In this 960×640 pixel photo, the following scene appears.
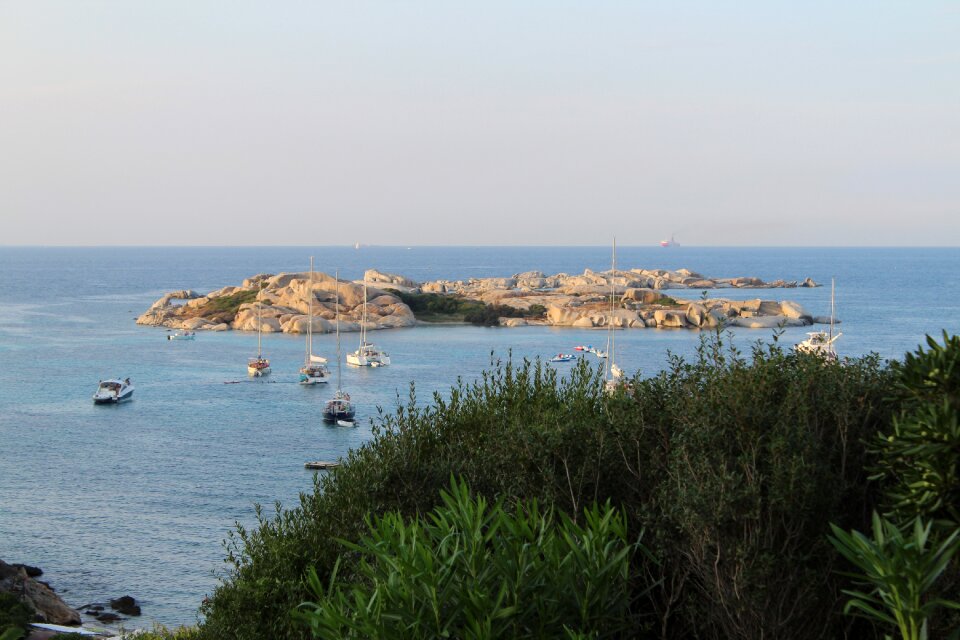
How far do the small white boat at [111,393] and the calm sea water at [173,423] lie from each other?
804 mm

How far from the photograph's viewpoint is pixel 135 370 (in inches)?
2768

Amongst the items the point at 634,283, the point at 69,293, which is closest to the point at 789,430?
the point at 634,283

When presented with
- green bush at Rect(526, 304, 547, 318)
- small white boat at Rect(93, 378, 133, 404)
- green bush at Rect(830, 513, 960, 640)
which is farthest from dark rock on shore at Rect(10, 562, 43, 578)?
green bush at Rect(526, 304, 547, 318)

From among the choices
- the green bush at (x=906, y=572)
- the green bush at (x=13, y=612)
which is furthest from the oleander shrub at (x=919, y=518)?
the green bush at (x=13, y=612)

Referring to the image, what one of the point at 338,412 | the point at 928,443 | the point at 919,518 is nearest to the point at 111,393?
the point at 338,412

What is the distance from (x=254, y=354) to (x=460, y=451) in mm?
70478

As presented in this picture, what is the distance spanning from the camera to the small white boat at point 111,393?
57062 millimetres

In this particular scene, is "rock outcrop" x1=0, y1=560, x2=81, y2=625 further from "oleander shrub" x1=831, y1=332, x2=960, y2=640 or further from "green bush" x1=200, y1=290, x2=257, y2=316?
"green bush" x1=200, y1=290, x2=257, y2=316

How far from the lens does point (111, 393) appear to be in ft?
187

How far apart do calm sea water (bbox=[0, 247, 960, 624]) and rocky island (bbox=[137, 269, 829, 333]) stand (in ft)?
10.1

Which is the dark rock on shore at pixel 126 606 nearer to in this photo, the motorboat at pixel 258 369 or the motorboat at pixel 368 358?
the motorboat at pixel 258 369

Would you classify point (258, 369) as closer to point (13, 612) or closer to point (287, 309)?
point (287, 309)

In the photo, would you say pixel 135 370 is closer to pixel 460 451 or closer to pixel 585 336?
pixel 585 336

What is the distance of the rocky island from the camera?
9206cm
